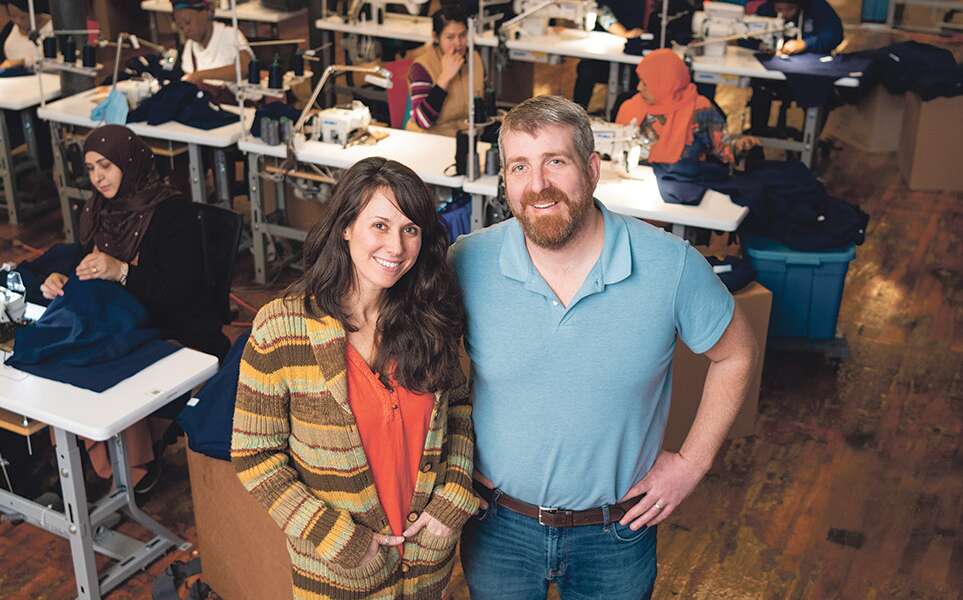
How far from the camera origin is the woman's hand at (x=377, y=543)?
6.54 feet

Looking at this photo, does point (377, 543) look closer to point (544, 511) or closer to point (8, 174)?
point (544, 511)

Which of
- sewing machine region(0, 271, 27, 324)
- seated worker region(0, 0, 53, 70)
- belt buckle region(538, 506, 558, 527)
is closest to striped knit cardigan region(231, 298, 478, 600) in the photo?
belt buckle region(538, 506, 558, 527)

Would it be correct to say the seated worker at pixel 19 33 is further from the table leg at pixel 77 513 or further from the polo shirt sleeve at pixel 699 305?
the polo shirt sleeve at pixel 699 305

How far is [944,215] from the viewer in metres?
5.90

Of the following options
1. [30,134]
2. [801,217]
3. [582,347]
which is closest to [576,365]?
[582,347]

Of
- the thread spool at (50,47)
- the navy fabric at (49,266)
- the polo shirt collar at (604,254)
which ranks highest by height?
the polo shirt collar at (604,254)

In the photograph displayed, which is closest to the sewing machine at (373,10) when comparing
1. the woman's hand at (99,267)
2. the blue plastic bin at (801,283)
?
the blue plastic bin at (801,283)

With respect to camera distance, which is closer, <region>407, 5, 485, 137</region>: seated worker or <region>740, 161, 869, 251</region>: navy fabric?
<region>740, 161, 869, 251</region>: navy fabric

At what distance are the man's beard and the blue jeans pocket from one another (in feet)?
1.74

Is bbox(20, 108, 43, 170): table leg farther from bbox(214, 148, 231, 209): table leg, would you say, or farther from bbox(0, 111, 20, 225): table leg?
bbox(214, 148, 231, 209): table leg

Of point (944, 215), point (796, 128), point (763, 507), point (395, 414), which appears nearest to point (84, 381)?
point (395, 414)

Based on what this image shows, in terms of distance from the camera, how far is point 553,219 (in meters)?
1.80

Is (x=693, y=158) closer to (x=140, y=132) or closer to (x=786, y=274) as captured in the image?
(x=786, y=274)

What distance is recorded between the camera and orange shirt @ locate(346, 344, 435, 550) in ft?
6.35
